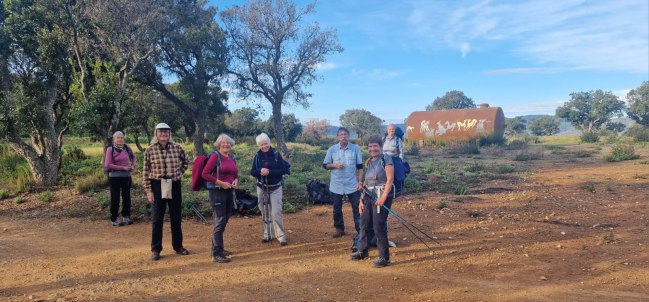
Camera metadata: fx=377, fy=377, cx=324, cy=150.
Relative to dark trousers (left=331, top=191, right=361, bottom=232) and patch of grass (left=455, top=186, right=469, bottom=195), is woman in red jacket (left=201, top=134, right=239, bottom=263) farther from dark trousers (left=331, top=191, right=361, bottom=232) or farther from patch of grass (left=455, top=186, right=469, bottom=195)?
patch of grass (left=455, top=186, right=469, bottom=195)

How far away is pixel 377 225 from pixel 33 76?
12.3 meters

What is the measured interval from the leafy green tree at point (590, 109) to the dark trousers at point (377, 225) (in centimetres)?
6161

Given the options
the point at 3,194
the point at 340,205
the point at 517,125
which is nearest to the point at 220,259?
the point at 340,205

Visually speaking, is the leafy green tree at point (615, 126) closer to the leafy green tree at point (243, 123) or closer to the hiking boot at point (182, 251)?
the leafy green tree at point (243, 123)

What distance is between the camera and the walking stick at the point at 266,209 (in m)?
5.79

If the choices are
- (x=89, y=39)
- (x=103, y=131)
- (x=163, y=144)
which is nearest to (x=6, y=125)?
(x=103, y=131)

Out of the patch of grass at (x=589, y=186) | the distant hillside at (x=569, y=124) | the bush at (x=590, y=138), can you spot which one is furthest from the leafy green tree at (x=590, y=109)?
the patch of grass at (x=589, y=186)

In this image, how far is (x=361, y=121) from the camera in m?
73.5

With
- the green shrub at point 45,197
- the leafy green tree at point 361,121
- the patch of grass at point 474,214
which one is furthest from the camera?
the leafy green tree at point 361,121

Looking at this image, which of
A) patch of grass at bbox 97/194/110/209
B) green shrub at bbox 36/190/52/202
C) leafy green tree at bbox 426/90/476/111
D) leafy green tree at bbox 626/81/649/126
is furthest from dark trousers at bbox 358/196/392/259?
leafy green tree at bbox 426/90/476/111

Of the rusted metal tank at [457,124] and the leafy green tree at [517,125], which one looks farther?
the leafy green tree at [517,125]

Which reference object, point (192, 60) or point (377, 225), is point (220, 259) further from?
point (192, 60)

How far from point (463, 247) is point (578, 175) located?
978 centimetres

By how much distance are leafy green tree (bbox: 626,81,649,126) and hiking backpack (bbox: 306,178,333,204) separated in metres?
57.9
